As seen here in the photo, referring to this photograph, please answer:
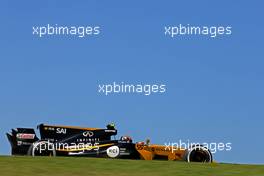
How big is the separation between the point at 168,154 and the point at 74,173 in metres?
10.2

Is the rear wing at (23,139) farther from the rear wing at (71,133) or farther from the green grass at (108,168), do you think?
the green grass at (108,168)

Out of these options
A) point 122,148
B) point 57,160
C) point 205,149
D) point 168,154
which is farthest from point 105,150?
point 57,160

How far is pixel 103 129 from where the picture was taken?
24.6 meters

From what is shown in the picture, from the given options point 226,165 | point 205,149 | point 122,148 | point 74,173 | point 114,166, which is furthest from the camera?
point 122,148

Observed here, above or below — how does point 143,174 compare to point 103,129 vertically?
below

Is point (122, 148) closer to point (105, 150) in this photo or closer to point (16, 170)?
point (105, 150)

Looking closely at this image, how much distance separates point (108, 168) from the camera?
1627 centimetres

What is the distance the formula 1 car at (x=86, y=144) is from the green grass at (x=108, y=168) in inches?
227

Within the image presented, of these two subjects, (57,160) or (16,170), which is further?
(57,160)

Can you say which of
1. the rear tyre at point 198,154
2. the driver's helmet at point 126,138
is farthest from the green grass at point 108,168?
the driver's helmet at point 126,138

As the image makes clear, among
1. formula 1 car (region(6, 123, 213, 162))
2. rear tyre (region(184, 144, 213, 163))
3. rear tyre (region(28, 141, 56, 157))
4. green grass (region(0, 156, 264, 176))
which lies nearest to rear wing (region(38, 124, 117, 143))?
formula 1 car (region(6, 123, 213, 162))

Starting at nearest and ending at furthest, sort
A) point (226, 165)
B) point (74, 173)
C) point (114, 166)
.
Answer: point (74, 173), point (114, 166), point (226, 165)

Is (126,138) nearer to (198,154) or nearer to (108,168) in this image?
(198,154)

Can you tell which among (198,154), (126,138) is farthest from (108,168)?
(126,138)
